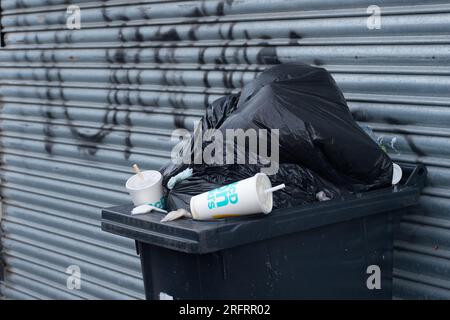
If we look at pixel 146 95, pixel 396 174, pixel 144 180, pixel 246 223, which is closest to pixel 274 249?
pixel 246 223

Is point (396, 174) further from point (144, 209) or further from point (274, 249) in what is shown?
point (144, 209)

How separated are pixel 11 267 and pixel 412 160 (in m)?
4.07

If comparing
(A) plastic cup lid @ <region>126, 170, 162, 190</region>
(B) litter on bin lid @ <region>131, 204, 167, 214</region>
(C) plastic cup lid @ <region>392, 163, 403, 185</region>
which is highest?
(A) plastic cup lid @ <region>126, 170, 162, 190</region>

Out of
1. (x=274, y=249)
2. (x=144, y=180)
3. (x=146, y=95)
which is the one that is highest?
(x=146, y=95)

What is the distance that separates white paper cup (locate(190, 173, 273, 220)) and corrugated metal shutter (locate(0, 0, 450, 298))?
1152 mm

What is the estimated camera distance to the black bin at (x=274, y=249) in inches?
111

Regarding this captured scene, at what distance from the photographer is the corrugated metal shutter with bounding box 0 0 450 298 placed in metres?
3.59

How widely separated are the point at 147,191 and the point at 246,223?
58 cm

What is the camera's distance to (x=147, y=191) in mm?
3162

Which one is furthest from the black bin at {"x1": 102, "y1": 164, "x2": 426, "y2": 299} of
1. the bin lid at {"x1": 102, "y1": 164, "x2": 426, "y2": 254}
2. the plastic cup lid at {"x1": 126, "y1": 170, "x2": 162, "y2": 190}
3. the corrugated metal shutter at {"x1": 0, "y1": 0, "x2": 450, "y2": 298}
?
the corrugated metal shutter at {"x1": 0, "y1": 0, "x2": 450, "y2": 298}

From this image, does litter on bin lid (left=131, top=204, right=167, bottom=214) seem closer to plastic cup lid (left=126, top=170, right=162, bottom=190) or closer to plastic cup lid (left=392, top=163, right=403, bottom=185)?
plastic cup lid (left=126, top=170, right=162, bottom=190)

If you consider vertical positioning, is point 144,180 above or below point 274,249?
above

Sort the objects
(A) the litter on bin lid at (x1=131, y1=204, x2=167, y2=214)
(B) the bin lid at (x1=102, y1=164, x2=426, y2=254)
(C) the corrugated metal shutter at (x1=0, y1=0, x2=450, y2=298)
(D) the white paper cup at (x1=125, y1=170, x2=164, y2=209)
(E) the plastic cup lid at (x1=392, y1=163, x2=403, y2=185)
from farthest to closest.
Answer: (C) the corrugated metal shutter at (x1=0, y1=0, x2=450, y2=298) < (E) the plastic cup lid at (x1=392, y1=163, x2=403, y2=185) < (D) the white paper cup at (x1=125, y1=170, x2=164, y2=209) < (A) the litter on bin lid at (x1=131, y1=204, x2=167, y2=214) < (B) the bin lid at (x1=102, y1=164, x2=426, y2=254)

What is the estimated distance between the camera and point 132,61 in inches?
202
